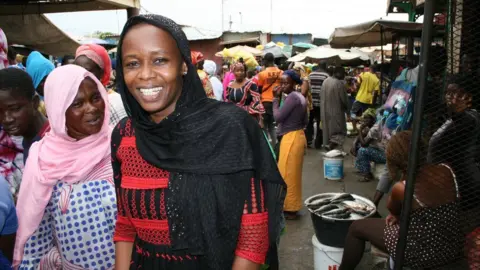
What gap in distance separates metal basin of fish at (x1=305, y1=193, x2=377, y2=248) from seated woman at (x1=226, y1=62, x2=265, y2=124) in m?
2.80

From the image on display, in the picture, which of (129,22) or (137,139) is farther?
(137,139)

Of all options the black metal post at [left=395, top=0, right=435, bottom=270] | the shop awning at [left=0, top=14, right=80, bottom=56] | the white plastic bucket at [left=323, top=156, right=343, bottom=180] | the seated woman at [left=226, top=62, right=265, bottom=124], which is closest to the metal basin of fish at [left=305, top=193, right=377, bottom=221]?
the black metal post at [left=395, top=0, right=435, bottom=270]

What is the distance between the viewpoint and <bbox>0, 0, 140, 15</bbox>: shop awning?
8734 mm

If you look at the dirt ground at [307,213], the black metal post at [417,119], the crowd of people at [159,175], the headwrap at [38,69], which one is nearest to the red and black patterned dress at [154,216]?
the crowd of people at [159,175]

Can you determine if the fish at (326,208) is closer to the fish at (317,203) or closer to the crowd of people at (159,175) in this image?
the fish at (317,203)

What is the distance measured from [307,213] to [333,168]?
5.04ft

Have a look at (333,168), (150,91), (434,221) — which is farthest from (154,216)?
(333,168)

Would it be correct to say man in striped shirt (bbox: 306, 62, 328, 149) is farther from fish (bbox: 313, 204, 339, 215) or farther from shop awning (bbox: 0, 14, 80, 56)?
shop awning (bbox: 0, 14, 80, 56)

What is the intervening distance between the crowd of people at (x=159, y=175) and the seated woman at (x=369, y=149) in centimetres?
293

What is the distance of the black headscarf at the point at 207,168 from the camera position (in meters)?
1.33

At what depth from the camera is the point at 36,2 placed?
360 inches

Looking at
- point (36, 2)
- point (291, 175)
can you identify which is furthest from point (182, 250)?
point (36, 2)

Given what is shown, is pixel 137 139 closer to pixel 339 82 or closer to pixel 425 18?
pixel 425 18

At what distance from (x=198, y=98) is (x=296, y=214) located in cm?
407
